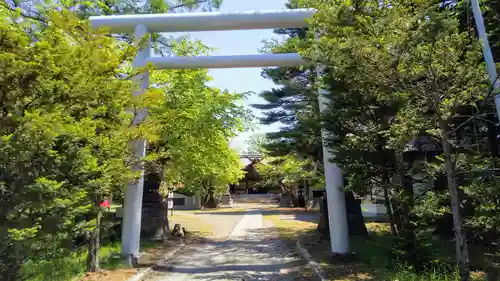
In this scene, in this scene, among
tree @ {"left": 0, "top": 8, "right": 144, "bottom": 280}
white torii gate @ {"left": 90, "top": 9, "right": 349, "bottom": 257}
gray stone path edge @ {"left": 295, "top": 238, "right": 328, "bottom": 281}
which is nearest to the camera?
tree @ {"left": 0, "top": 8, "right": 144, "bottom": 280}

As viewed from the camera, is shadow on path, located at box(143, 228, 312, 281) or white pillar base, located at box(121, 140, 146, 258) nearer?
shadow on path, located at box(143, 228, 312, 281)

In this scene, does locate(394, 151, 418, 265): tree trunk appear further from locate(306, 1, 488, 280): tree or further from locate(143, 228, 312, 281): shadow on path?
locate(143, 228, 312, 281): shadow on path

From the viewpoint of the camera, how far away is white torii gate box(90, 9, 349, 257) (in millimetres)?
8102

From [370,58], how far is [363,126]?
2.44m

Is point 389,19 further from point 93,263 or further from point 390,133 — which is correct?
point 93,263

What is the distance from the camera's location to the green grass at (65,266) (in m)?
6.07

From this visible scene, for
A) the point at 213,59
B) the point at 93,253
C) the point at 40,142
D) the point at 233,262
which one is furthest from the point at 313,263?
the point at 40,142

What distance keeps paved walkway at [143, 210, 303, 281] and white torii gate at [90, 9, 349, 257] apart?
121 cm

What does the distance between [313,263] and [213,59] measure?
5.74 meters

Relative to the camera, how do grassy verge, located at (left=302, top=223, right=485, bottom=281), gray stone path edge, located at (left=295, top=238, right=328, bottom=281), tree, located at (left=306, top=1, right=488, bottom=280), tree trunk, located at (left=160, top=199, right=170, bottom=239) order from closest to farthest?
tree, located at (left=306, top=1, right=488, bottom=280) < grassy verge, located at (left=302, top=223, right=485, bottom=281) < gray stone path edge, located at (left=295, top=238, right=328, bottom=281) < tree trunk, located at (left=160, top=199, right=170, bottom=239)

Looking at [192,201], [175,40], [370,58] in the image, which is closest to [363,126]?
[370,58]

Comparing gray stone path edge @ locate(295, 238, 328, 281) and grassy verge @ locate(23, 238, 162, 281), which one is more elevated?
grassy verge @ locate(23, 238, 162, 281)

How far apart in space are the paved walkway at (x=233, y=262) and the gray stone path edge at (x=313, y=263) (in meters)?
0.23

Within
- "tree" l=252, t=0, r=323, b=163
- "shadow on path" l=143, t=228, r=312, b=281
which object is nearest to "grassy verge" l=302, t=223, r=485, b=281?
"shadow on path" l=143, t=228, r=312, b=281
